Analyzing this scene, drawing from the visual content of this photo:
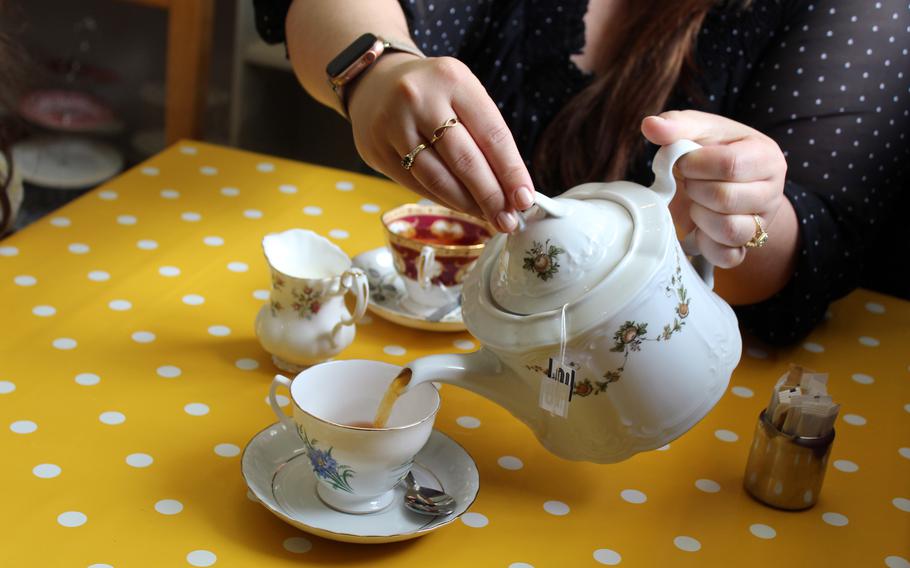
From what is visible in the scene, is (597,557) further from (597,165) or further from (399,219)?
(597,165)

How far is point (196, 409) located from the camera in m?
0.83

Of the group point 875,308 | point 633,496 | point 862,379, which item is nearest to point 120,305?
point 633,496

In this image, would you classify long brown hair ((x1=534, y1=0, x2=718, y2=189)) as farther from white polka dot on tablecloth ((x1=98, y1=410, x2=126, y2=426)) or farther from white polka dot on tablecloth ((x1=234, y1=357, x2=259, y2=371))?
white polka dot on tablecloth ((x1=98, y1=410, x2=126, y2=426))

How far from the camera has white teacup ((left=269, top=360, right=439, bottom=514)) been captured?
70cm

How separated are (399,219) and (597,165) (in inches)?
12.1

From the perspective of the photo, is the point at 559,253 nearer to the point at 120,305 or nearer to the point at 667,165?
the point at 667,165

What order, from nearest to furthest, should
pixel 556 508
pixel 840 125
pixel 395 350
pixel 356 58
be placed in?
1. pixel 556 508
2. pixel 356 58
3. pixel 395 350
4. pixel 840 125

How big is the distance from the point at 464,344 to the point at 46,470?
16.4 inches

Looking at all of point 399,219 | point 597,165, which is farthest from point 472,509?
point 597,165

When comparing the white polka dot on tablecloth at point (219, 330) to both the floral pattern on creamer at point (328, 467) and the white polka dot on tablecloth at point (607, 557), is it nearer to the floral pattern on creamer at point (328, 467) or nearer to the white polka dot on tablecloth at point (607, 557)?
the floral pattern on creamer at point (328, 467)

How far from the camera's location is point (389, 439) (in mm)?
693

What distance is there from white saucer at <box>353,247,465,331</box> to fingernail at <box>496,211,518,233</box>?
0.94 feet

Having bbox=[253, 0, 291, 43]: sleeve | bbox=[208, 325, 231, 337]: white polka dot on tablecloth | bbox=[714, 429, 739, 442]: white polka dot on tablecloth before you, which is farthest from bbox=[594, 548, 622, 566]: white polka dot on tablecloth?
bbox=[253, 0, 291, 43]: sleeve

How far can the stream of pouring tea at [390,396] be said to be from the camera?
0.73 meters
